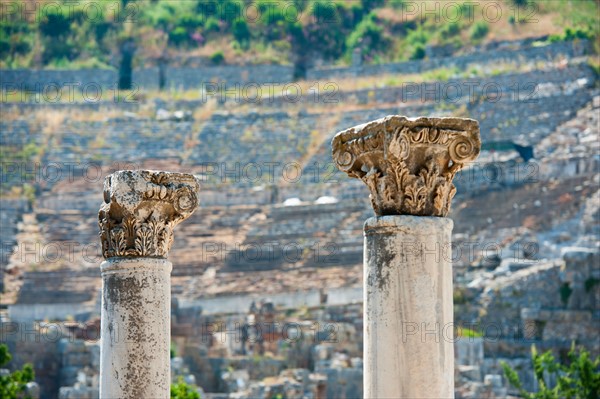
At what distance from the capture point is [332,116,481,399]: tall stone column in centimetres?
1079

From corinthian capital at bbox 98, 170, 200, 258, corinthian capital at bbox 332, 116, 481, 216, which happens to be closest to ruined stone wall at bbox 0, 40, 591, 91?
corinthian capital at bbox 98, 170, 200, 258

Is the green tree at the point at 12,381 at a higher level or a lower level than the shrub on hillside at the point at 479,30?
lower

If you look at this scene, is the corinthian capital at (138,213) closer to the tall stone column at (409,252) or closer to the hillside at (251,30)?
the tall stone column at (409,252)

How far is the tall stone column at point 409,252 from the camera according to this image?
10.8m

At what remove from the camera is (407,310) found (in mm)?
10836

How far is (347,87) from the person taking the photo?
74062mm

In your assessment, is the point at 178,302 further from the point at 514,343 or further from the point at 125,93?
the point at 125,93

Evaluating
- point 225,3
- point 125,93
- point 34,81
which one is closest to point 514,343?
point 125,93

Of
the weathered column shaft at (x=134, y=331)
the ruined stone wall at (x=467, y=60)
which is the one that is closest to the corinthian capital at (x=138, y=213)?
the weathered column shaft at (x=134, y=331)

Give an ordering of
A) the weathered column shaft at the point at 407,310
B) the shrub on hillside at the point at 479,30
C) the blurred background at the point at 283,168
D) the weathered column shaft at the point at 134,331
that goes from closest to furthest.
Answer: the weathered column shaft at the point at 407,310 < the weathered column shaft at the point at 134,331 < the blurred background at the point at 283,168 < the shrub on hillside at the point at 479,30

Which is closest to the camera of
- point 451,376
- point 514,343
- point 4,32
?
point 451,376

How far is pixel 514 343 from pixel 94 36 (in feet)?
164

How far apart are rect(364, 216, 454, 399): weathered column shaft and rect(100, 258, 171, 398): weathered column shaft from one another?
9.94 ft

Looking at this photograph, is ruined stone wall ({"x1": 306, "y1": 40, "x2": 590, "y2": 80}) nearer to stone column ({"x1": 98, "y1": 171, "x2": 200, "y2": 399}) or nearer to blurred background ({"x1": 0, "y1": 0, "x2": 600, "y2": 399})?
blurred background ({"x1": 0, "y1": 0, "x2": 600, "y2": 399})
